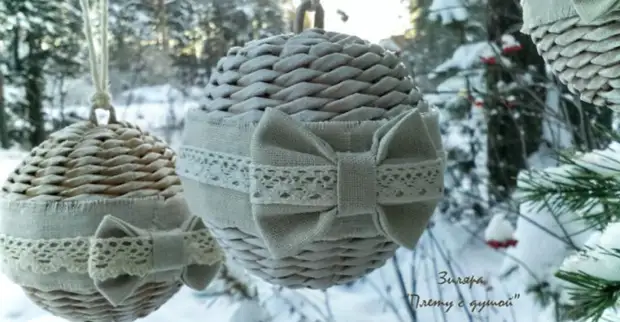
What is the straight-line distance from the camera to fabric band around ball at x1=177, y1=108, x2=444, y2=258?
0.39m

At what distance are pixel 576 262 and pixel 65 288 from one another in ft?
1.21

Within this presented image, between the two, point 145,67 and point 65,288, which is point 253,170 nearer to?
point 65,288

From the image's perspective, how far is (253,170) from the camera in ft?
1.31

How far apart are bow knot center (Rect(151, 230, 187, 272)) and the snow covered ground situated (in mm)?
366

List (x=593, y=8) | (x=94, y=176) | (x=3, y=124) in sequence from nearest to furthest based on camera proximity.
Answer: (x=593, y=8) → (x=94, y=176) → (x=3, y=124)

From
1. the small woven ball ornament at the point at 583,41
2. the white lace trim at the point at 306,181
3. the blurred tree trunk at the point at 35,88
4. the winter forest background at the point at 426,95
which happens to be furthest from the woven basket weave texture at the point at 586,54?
the blurred tree trunk at the point at 35,88


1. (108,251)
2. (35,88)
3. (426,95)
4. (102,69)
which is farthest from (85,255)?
(426,95)

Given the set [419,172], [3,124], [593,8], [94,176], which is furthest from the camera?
[3,124]

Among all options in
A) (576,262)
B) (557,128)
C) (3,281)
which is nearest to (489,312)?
(557,128)

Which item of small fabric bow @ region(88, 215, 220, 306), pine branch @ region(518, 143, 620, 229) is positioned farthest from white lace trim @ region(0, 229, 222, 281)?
pine branch @ region(518, 143, 620, 229)

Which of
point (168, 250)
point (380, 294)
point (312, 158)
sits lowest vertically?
point (380, 294)

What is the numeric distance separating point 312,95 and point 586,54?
0.53 feet

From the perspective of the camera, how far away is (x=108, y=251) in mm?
497

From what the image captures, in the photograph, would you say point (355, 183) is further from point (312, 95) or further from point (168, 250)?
point (168, 250)
